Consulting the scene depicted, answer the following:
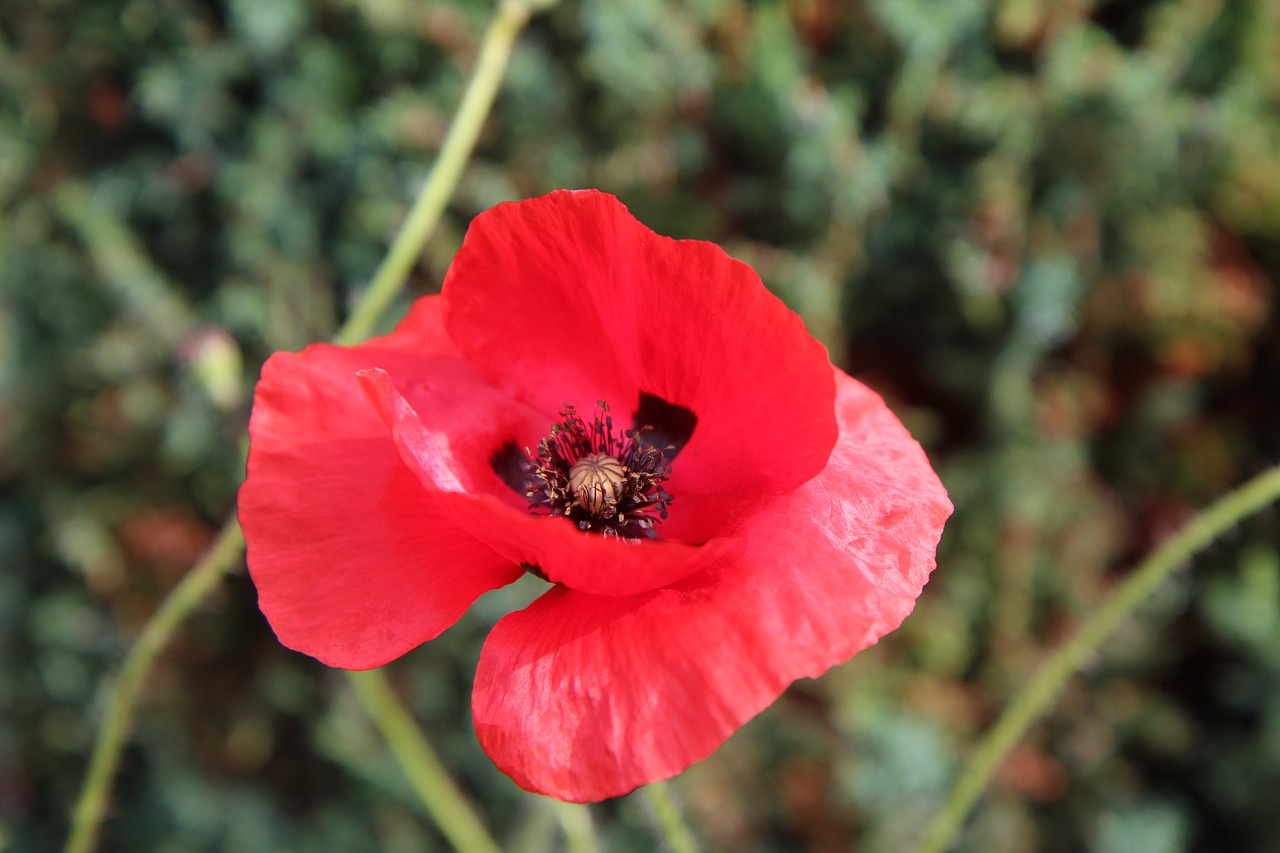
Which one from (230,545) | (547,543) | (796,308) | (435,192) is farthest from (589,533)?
(796,308)

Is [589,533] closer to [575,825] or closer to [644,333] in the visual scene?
[644,333]

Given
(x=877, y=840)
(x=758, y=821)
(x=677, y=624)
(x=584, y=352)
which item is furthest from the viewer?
(x=758, y=821)

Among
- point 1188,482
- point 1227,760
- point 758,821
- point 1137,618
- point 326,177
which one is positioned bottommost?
point 758,821

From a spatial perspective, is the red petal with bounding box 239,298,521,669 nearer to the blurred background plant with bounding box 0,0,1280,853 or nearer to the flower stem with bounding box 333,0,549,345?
the flower stem with bounding box 333,0,549,345

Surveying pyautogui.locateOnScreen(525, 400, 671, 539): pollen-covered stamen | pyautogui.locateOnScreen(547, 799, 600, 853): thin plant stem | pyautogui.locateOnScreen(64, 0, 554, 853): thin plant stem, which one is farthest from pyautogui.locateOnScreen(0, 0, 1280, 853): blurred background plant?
pyautogui.locateOnScreen(525, 400, 671, 539): pollen-covered stamen

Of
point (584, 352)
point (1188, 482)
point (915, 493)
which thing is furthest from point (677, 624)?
point (1188, 482)

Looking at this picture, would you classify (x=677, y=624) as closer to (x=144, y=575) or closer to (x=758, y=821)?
(x=758, y=821)

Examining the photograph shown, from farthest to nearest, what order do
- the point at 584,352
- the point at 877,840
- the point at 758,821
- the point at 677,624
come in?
the point at 758,821 < the point at 877,840 < the point at 584,352 < the point at 677,624
